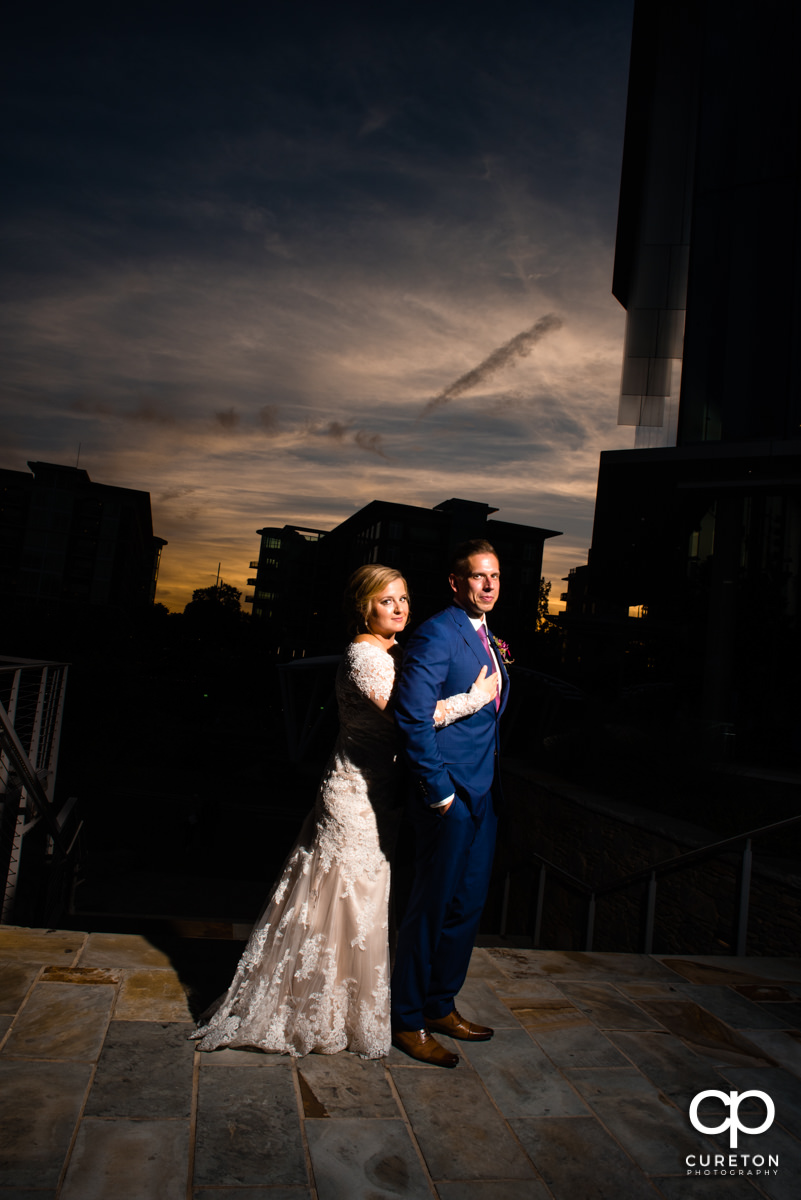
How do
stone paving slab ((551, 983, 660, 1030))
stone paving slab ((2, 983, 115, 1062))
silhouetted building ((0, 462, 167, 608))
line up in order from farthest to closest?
silhouetted building ((0, 462, 167, 608)), stone paving slab ((551, 983, 660, 1030)), stone paving slab ((2, 983, 115, 1062))

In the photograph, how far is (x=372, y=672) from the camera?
302 cm

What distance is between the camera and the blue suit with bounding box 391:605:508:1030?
2.95 meters

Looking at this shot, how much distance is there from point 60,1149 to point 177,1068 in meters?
0.56

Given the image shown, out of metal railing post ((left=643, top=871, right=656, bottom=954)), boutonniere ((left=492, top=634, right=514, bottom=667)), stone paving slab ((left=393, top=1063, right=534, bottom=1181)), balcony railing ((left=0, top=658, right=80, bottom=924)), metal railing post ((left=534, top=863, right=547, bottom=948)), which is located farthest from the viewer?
metal railing post ((left=534, top=863, right=547, bottom=948))

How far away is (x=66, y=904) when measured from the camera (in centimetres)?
897

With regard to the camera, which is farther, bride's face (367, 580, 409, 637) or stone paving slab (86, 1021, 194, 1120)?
bride's face (367, 580, 409, 637)

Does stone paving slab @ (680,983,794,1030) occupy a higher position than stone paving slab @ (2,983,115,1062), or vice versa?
stone paving slab @ (2,983,115,1062)

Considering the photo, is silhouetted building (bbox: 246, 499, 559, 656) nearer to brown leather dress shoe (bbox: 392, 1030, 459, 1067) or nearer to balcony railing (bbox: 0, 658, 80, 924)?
balcony railing (bbox: 0, 658, 80, 924)

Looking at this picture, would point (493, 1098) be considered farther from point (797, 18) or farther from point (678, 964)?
point (797, 18)

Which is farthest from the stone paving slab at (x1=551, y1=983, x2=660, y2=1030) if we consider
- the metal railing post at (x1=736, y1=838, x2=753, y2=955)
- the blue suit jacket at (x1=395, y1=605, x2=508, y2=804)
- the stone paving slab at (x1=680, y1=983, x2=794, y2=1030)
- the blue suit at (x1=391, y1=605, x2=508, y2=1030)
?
the metal railing post at (x1=736, y1=838, x2=753, y2=955)

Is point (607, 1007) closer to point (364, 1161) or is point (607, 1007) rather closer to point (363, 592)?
point (364, 1161)

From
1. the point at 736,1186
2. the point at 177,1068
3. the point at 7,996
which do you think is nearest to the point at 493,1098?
the point at 736,1186

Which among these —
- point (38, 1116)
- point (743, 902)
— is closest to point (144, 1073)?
point (38, 1116)

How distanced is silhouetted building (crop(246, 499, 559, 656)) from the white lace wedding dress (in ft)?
177
